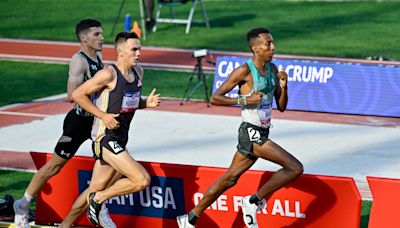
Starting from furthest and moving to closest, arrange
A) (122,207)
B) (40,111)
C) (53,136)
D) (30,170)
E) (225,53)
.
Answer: (225,53) → (40,111) → (53,136) → (30,170) → (122,207)

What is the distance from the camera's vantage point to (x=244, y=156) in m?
10.9

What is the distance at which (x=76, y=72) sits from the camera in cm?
1122

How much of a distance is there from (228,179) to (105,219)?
127 cm

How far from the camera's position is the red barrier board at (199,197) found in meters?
10.9

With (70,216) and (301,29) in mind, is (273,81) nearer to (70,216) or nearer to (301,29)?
(70,216)

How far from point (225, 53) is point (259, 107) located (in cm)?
1476

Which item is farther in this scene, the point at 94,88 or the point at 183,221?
the point at 183,221

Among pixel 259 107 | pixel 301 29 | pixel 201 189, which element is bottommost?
pixel 301 29

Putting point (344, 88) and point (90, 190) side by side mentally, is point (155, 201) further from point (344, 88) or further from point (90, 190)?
point (344, 88)

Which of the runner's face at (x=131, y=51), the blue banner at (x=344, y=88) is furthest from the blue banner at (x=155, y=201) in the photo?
the blue banner at (x=344, y=88)

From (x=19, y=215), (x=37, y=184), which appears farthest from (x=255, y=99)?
(x=19, y=215)

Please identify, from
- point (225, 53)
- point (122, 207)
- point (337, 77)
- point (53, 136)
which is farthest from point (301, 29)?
point (122, 207)

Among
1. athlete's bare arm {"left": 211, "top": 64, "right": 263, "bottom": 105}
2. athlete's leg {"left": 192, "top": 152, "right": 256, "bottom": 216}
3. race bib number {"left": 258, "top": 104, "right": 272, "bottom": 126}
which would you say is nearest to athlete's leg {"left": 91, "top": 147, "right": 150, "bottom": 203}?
athlete's leg {"left": 192, "top": 152, "right": 256, "bottom": 216}

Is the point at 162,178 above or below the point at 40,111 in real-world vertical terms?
above
